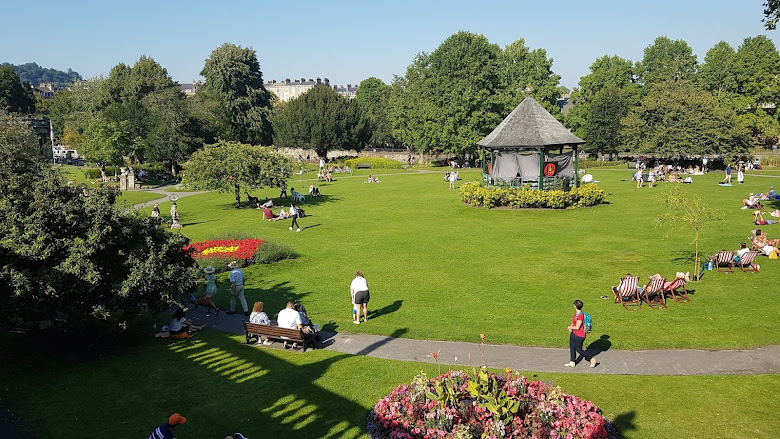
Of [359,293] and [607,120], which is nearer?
[359,293]

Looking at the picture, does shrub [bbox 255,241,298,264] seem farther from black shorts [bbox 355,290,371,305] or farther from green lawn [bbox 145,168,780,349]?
black shorts [bbox 355,290,371,305]

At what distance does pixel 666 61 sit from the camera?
8094 centimetres

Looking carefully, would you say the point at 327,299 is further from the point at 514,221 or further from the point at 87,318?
the point at 514,221

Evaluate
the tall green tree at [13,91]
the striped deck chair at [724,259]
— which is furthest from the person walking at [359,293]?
the tall green tree at [13,91]


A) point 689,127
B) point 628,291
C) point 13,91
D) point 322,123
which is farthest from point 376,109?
point 628,291

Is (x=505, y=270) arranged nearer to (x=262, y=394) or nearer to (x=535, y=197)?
(x=262, y=394)

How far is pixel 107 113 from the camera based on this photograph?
60.4 metres

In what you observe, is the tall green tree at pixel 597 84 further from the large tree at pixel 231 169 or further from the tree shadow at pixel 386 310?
the tree shadow at pixel 386 310

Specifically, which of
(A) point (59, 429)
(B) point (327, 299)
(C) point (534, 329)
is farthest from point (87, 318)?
(C) point (534, 329)

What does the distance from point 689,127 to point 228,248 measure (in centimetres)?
5251

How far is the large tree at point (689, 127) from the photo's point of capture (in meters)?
56.0

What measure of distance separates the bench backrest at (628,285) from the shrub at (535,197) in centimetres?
1826

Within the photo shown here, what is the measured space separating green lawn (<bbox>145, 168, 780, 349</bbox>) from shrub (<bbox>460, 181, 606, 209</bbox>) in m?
0.96

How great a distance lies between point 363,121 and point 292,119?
1147cm
